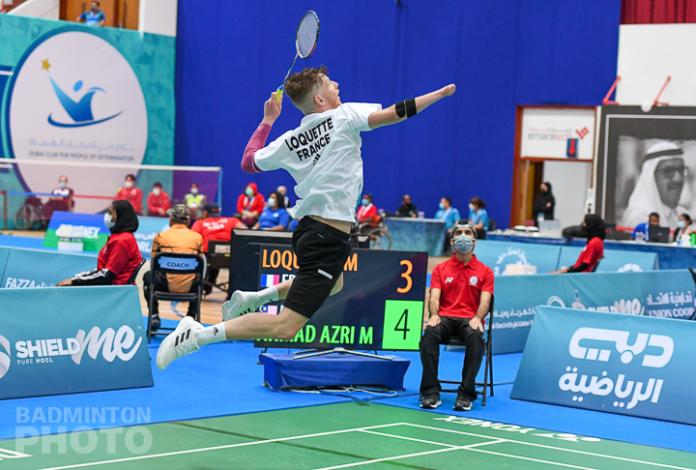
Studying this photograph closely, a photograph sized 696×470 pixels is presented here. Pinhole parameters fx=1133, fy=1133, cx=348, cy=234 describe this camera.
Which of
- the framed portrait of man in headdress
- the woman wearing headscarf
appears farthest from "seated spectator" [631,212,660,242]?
the woman wearing headscarf

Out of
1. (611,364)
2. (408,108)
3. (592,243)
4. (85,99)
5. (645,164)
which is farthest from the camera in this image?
(85,99)

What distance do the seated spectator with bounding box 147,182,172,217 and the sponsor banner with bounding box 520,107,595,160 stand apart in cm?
960

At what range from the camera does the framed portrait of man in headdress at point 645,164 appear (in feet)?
86.9

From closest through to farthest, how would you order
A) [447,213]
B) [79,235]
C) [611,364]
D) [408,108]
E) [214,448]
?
[408,108] → [214,448] → [611,364] → [79,235] → [447,213]

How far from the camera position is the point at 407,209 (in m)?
30.9

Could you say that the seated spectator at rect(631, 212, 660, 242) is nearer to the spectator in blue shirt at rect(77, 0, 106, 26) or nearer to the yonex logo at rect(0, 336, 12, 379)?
the yonex logo at rect(0, 336, 12, 379)

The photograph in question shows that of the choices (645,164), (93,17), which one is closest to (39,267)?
(645,164)

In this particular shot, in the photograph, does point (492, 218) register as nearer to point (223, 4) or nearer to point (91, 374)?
point (223, 4)

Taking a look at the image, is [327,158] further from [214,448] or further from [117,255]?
[117,255]

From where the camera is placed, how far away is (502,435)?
323 inches

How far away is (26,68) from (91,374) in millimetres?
25847

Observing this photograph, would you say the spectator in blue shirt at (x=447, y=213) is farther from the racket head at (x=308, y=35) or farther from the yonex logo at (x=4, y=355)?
the racket head at (x=308, y=35)

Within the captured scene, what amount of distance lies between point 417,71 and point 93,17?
1061cm

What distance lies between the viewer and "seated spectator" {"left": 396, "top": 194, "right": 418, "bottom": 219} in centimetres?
3083
